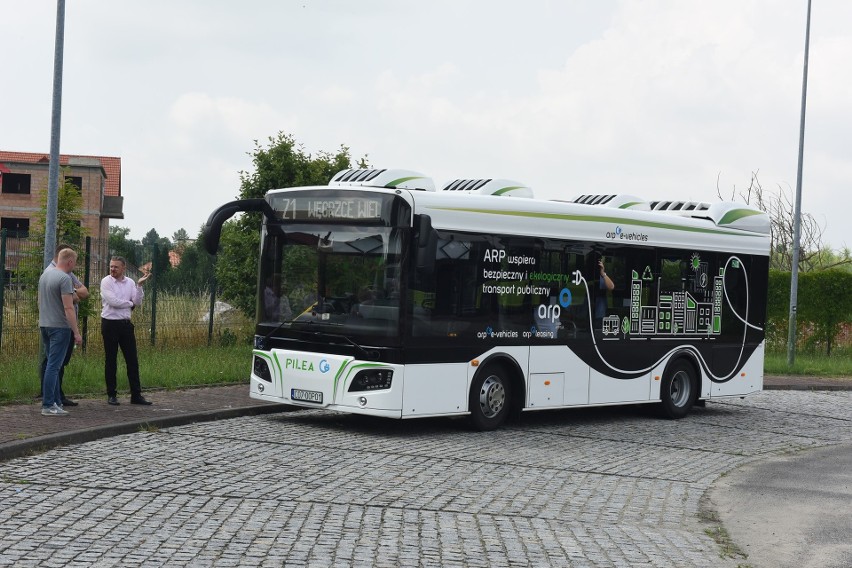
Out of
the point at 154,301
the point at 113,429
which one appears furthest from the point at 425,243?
the point at 154,301

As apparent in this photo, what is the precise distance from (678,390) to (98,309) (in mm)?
10105

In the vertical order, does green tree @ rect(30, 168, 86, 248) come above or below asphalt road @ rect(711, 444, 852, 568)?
above

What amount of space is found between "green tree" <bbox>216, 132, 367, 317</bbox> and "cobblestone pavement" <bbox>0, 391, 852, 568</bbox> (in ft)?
32.1

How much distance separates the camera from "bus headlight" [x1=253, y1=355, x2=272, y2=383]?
45.3ft

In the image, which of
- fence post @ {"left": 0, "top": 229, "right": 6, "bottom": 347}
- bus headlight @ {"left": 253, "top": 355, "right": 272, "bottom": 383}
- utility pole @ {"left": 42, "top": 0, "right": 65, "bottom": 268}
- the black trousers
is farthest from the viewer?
fence post @ {"left": 0, "top": 229, "right": 6, "bottom": 347}

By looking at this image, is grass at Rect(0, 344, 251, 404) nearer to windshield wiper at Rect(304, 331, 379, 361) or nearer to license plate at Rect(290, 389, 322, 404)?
license plate at Rect(290, 389, 322, 404)

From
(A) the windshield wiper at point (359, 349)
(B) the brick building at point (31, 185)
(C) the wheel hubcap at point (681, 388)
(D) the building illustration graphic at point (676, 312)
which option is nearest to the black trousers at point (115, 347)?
(A) the windshield wiper at point (359, 349)

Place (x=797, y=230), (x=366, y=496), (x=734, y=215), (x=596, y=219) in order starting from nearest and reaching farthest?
(x=366, y=496), (x=596, y=219), (x=734, y=215), (x=797, y=230)

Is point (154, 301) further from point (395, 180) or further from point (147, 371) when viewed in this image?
point (395, 180)

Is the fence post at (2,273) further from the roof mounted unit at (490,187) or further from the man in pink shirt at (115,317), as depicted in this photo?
the roof mounted unit at (490,187)

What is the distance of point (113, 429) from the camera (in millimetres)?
11961

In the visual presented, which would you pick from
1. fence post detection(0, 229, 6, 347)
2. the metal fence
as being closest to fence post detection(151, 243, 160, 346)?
the metal fence

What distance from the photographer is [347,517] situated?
840 cm

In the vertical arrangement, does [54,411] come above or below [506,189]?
below
